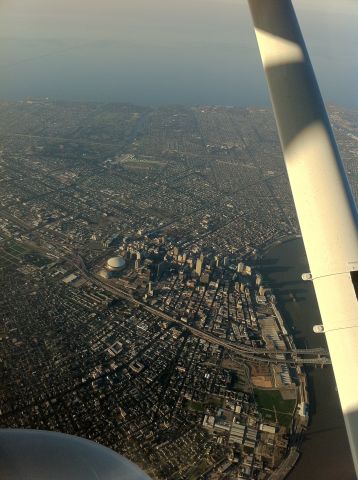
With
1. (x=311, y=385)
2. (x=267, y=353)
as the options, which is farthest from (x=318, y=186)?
(x=267, y=353)

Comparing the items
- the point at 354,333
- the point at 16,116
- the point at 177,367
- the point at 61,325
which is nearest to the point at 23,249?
the point at 61,325

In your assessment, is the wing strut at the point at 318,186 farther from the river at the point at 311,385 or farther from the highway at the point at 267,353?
the highway at the point at 267,353

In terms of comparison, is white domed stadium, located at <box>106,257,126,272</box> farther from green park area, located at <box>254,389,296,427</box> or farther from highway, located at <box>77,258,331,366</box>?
green park area, located at <box>254,389,296,427</box>

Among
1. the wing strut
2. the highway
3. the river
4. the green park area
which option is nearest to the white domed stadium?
the highway

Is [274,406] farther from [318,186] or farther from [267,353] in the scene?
[318,186]

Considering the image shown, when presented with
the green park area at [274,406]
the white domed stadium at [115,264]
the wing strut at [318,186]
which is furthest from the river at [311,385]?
the wing strut at [318,186]
